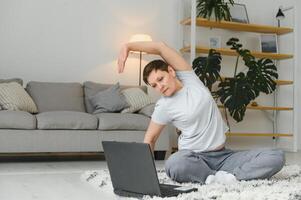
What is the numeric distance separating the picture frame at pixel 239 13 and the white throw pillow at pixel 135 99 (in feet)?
5.78

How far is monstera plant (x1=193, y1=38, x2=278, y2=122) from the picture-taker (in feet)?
16.6

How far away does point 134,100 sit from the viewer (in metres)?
4.59

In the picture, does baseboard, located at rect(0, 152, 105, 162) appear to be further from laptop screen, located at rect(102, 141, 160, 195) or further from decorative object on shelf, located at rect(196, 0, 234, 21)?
laptop screen, located at rect(102, 141, 160, 195)

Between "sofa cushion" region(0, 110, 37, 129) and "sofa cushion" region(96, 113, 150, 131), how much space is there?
0.62 metres

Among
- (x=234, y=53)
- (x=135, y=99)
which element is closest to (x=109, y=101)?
(x=135, y=99)

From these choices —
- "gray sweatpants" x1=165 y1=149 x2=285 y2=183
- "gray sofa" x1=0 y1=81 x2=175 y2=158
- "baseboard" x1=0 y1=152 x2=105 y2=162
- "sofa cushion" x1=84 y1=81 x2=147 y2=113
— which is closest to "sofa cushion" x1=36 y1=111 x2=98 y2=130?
"gray sofa" x1=0 y1=81 x2=175 y2=158

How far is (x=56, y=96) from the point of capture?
4.58m

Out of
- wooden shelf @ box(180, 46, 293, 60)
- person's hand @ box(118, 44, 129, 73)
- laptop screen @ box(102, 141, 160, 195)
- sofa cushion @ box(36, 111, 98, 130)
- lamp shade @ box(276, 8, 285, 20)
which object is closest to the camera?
laptop screen @ box(102, 141, 160, 195)

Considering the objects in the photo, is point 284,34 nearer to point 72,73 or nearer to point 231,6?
point 231,6

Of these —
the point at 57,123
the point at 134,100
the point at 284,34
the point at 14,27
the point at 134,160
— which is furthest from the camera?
the point at 284,34

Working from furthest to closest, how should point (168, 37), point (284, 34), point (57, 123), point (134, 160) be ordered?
point (284, 34) < point (168, 37) < point (57, 123) < point (134, 160)

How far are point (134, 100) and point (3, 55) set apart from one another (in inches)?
60.5

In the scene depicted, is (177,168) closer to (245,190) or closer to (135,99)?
(245,190)

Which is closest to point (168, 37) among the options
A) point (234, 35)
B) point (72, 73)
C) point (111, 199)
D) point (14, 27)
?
point (234, 35)
